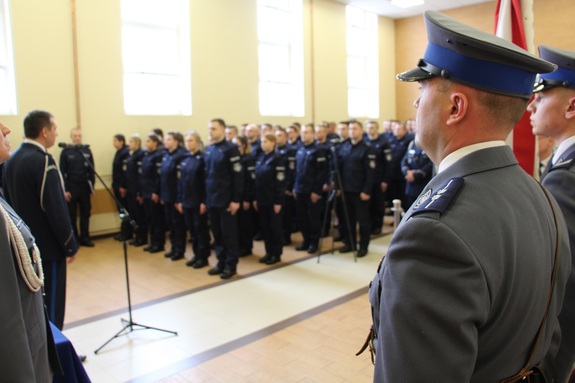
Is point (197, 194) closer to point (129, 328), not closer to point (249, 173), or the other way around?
point (249, 173)

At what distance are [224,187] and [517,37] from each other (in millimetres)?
3305

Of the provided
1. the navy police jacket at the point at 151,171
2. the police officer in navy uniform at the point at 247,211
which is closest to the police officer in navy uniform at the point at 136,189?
the navy police jacket at the point at 151,171

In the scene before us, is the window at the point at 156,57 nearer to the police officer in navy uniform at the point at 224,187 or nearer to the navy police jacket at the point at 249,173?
the navy police jacket at the point at 249,173

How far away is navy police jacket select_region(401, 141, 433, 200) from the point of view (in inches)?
221

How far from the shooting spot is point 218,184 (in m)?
4.90

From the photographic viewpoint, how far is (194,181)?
17.1 feet

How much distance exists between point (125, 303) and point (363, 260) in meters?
2.71

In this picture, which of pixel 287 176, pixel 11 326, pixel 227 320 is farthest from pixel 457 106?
pixel 287 176

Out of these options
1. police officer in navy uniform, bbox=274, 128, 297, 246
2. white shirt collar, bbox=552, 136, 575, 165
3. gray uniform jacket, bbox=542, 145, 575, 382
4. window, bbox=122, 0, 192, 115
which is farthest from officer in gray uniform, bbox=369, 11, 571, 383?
window, bbox=122, 0, 192, 115

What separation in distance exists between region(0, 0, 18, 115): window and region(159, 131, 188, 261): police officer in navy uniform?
232 cm

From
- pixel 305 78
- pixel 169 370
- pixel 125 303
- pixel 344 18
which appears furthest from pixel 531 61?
pixel 344 18

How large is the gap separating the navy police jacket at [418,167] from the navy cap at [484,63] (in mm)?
4703

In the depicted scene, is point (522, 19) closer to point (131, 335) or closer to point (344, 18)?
point (131, 335)

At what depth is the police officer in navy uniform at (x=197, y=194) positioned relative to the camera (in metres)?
5.22
